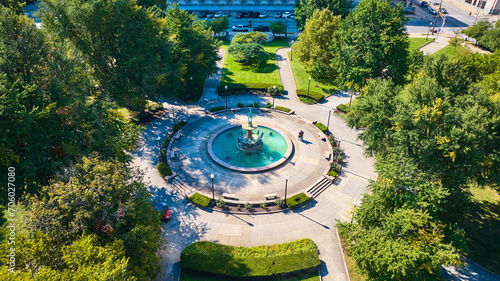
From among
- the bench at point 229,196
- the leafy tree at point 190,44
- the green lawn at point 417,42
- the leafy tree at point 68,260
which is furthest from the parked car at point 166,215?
the green lawn at point 417,42

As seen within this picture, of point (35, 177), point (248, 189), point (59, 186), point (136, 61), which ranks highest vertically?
point (136, 61)

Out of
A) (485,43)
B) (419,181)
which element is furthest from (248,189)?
(485,43)

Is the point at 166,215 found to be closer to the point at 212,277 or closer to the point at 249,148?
the point at 212,277

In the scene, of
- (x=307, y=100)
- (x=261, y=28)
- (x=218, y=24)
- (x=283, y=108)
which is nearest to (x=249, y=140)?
(x=283, y=108)

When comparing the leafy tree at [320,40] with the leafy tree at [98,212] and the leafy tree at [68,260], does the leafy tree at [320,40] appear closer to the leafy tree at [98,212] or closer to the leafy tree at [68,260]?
the leafy tree at [98,212]

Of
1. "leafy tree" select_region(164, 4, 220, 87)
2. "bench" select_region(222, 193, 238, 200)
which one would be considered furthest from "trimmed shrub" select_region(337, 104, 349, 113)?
"bench" select_region(222, 193, 238, 200)

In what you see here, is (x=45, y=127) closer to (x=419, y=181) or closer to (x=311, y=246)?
(x=311, y=246)

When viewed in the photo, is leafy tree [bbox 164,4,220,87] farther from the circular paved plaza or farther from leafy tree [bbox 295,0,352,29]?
leafy tree [bbox 295,0,352,29]
